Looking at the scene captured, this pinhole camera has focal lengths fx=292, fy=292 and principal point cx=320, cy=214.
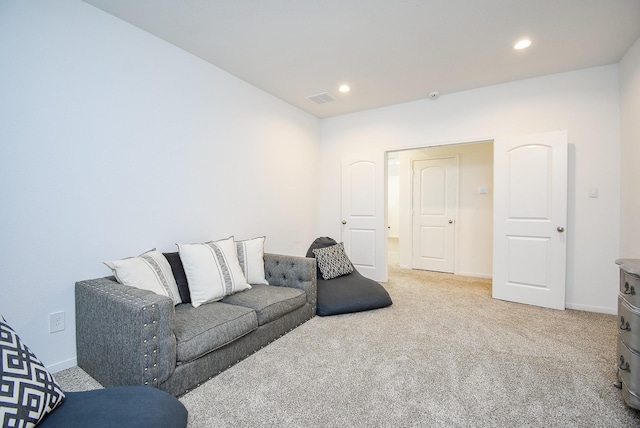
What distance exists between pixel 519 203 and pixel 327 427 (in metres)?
3.32

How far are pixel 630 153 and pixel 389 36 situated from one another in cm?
265

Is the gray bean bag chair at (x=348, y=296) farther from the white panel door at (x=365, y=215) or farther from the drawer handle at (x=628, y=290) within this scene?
the drawer handle at (x=628, y=290)

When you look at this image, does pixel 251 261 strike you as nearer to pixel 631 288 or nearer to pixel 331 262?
pixel 331 262

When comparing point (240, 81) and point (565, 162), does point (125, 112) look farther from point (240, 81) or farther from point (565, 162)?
point (565, 162)

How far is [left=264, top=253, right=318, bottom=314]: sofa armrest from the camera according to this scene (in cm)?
298

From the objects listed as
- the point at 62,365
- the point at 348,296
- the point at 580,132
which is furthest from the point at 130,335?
the point at 580,132

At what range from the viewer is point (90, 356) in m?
1.95

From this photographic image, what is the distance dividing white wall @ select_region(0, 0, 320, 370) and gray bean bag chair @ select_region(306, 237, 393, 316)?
126 cm

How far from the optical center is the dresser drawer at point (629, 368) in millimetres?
1592

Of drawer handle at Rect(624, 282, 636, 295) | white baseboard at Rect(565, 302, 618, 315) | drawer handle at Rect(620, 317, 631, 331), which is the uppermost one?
drawer handle at Rect(624, 282, 636, 295)

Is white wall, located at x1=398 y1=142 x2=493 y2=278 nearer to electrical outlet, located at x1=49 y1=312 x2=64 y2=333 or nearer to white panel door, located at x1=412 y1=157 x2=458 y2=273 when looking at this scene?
white panel door, located at x1=412 y1=157 x2=458 y2=273

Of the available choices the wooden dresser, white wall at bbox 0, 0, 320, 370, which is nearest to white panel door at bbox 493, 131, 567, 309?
the wooden dresser

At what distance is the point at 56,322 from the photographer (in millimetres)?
2037

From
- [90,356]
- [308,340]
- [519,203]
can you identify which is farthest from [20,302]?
[519,203]
